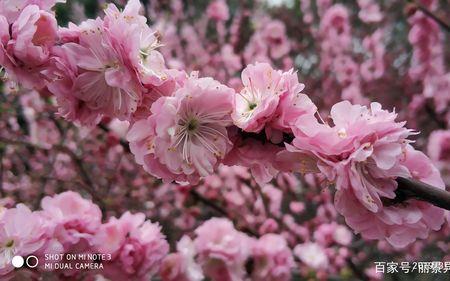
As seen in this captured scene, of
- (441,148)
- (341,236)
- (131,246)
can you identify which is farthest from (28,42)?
(341,236)

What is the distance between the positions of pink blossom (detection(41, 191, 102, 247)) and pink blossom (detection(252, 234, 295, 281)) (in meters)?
0.78

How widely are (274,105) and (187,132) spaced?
0.60 ft

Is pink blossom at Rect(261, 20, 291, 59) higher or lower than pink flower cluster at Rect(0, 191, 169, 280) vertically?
higher

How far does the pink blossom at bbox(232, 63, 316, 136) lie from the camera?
0.84 metres

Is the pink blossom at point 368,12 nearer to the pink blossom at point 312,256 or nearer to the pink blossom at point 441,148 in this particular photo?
the pink blossom at point 441,148

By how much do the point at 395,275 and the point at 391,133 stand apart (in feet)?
3.70

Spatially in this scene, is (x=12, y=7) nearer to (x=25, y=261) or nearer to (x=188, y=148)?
(x=188, y=148)

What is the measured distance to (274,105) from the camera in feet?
2.75

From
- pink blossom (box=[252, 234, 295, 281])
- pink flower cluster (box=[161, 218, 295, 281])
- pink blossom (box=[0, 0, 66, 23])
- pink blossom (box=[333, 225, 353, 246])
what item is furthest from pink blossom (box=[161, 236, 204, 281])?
pink blossom (box=[333, 225, 353, 246])

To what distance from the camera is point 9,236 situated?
1194 mm

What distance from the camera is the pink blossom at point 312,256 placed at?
247cm

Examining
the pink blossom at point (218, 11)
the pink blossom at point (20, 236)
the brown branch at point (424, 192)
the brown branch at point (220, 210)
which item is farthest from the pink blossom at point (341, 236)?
the pink blossom at point (218, 11)

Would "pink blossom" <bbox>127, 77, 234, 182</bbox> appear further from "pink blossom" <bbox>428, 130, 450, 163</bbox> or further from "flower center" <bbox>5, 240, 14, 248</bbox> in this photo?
"pink blossom" <bbox>428, 130, 450, 163</bbox>

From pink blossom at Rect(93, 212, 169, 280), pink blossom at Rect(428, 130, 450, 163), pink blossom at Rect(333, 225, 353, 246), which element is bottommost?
pink blossom at Rect(93, 212, 169, 280)
